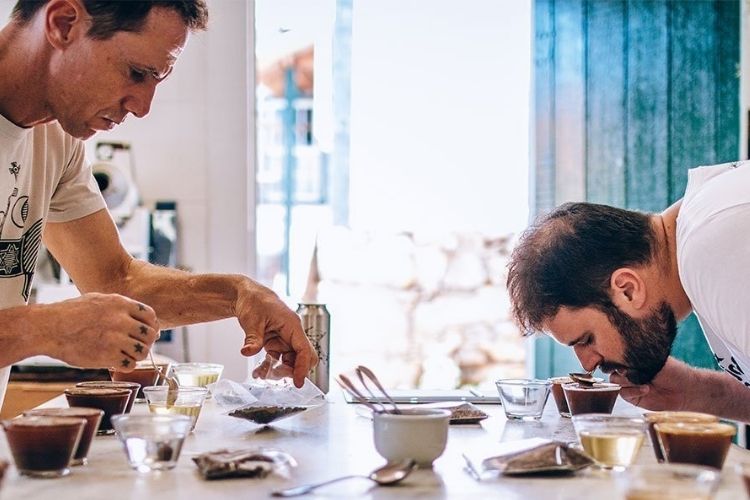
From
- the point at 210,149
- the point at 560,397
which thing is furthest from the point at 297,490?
the point at 210,149

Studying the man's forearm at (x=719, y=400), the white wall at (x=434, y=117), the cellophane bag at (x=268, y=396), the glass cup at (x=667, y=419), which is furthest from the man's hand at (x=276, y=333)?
the white wall at (x=434, y=117)

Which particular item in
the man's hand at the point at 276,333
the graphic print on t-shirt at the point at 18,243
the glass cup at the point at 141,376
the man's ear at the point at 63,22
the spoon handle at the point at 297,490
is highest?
the man's ear at the point at 63,22

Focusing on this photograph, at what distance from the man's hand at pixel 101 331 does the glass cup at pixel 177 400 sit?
0.13 m

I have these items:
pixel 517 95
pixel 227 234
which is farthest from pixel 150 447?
pixel 517 95

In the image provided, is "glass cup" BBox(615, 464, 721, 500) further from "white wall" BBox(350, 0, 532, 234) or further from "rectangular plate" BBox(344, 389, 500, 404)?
"white wall" BBox(350, 0, 532, 234)

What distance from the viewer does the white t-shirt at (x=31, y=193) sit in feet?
6.19

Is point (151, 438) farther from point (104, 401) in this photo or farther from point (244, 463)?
Answer: point (104, 401)

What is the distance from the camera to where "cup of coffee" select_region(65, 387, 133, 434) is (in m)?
1.57

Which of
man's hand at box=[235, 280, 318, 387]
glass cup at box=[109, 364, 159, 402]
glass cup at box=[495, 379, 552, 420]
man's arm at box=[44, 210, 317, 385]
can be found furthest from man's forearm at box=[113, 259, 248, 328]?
glass cup at box=[495, 379, 552, 420]

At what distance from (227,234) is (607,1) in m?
1.86

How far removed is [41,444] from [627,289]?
1246 mm

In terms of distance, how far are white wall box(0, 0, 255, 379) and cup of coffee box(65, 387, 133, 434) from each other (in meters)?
1.83

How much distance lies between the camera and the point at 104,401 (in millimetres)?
1573

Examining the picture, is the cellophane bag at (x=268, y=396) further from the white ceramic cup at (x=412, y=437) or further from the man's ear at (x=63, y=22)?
the man's ear at (x=63, y=22)
